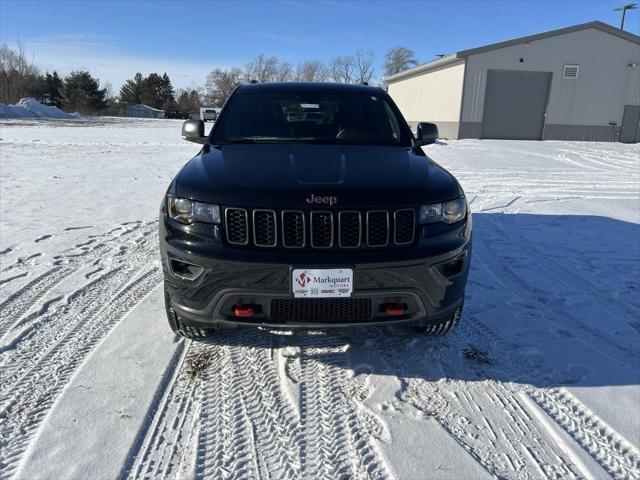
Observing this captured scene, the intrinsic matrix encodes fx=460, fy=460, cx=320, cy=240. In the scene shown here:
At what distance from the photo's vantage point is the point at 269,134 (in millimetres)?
3652

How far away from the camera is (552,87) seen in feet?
76.5

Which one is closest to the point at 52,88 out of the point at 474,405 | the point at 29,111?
the point at 29,111

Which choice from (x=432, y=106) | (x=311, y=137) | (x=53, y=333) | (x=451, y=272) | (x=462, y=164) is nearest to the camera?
(x=451, y=272)

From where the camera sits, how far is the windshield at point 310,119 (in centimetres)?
363

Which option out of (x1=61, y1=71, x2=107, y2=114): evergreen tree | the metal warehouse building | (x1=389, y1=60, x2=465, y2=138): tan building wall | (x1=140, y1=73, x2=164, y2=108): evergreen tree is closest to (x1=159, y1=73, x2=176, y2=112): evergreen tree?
(x1=140, y1=73, x2=164, y2=108): evergreen tree

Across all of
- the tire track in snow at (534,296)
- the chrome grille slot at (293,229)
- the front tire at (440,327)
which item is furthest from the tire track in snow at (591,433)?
the chrome grille slot at (293,229)

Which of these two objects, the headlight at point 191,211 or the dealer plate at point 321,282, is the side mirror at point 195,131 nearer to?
the headlight at point 191,211

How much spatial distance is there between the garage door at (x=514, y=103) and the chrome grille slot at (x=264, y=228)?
23.6m

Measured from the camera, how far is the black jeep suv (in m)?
2.40

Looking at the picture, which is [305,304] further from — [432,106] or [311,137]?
[432,106]

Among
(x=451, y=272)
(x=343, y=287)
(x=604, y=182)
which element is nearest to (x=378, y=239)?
(x=343, y=287)

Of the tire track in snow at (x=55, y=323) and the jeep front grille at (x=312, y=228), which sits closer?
the jeep front grille at (x=312, y=228)

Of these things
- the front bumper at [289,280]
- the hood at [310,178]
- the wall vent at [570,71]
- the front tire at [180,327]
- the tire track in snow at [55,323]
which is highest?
the wall vent at [570,71]

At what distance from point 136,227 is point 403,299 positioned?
4263 millimetres
